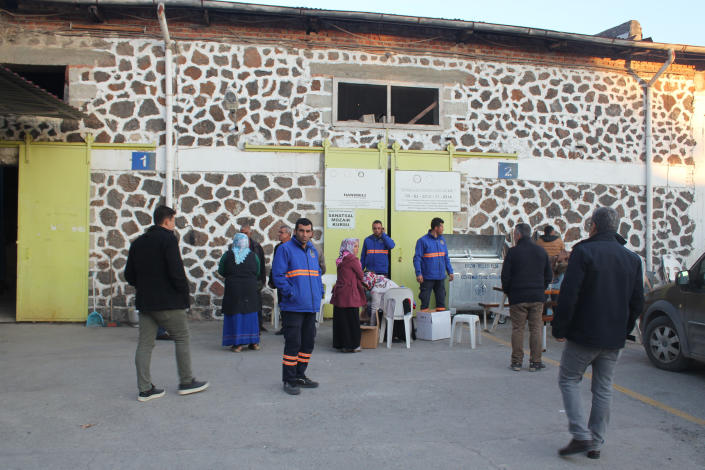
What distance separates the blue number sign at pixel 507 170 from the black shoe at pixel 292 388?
732 cm

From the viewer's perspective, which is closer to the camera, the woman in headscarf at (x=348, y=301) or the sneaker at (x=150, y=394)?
the sneaker at (x=150, y=394)

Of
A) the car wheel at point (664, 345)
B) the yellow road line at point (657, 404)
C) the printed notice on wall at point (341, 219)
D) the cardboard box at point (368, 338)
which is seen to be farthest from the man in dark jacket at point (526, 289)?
the printed notice on wall at point (341, 219)

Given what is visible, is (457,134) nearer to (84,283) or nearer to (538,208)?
(538,208)

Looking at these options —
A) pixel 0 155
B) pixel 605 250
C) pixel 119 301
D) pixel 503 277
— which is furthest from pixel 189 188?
pixel 605 250

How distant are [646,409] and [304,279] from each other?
3493 mm

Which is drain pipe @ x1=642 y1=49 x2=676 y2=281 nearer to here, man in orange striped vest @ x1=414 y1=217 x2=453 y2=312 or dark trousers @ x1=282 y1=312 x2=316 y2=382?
man in orange striped vest @ x1=414 y1=217 x2=453 y2=312

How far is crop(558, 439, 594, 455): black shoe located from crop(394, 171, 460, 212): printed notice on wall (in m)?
7.40

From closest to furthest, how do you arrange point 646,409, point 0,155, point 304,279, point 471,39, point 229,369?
point 646,409, point 304,279, point 229,369, point 0,155, point 471,39

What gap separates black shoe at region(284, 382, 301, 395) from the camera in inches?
227

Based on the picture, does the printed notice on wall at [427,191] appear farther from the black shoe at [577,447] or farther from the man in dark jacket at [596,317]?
the black shoe at [577,447]

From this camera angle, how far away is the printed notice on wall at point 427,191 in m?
11.3

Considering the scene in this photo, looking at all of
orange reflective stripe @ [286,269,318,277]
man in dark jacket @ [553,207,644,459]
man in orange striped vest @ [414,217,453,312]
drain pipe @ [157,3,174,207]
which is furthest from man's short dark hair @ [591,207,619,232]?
drain pipe @ [157,3,174,207]

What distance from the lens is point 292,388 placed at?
5805 millimetres

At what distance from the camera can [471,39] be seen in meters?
11.6
